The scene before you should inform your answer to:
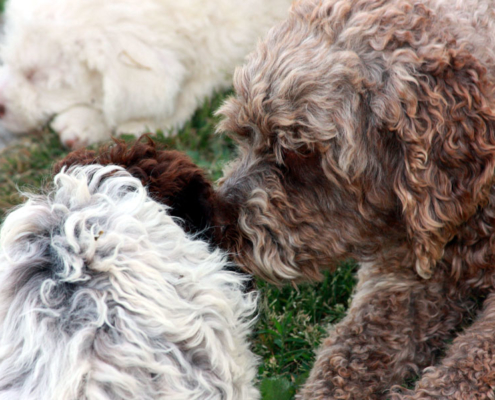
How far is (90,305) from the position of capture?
2037mm

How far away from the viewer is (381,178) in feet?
8.66

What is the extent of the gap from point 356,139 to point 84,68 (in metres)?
2.46

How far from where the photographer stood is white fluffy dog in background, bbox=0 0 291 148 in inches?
172

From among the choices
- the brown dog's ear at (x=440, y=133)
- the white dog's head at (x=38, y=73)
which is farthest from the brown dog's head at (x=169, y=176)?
the white dog's head at (x=38, y=73)

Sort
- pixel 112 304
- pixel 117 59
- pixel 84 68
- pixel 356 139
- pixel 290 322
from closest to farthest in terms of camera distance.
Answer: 1. pixel 112 304
2. pixel 356 139
3. pixel 290 322
4. pixel 117 59
5. pixel 84 68

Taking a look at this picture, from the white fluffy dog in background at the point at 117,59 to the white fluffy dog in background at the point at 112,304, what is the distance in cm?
212

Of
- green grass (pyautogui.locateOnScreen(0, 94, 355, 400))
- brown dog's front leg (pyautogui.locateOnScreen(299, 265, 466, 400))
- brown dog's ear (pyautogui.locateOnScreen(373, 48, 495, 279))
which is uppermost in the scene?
brown dog's ear (pyautogui.locateOnScreen(373, 48, 495, 279))

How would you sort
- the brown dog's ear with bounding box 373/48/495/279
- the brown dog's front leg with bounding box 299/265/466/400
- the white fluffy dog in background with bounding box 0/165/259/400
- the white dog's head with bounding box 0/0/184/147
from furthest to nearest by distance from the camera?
the white dog's head with bounding box 0/0/184/147 → the brown dog's front leg with bounding box 299/265/466/400 → the brown dog's ear with bounding box 373/48/495/279 → the white fluffy dog in background with bounding box 0/165/259/400

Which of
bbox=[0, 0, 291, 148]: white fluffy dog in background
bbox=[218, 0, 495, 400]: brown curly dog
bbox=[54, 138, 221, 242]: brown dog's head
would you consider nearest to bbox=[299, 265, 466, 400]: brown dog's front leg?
bbox=[218, 0, 495, 400]: brown curly dog

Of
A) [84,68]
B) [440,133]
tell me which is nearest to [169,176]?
[440,133]

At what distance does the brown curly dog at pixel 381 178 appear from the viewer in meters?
2.50

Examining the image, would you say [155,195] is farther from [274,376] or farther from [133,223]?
[274,376]

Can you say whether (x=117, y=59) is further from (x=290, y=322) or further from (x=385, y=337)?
(x=385, y=337)

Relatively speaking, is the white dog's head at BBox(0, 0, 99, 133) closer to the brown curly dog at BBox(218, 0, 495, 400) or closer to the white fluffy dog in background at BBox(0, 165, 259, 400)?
the brown curly dog at BBox(218, 0, 495, 400)
